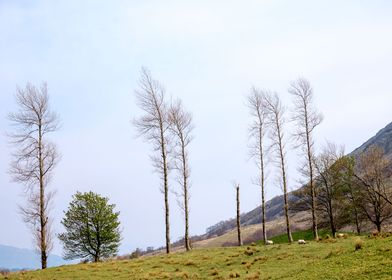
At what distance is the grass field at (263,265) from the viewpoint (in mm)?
17259

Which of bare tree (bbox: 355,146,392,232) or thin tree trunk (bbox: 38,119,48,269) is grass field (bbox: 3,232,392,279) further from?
bare tree (bbox: 355,146,392,232)

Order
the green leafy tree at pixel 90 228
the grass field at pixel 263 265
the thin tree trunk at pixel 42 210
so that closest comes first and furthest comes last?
1. the grass field at pixel 263 265
2. the thin tree trunk at pixel 42 210
3. the green leafy tree at pixel 90 228

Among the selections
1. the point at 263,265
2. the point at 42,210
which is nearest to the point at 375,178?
the point at 263,265

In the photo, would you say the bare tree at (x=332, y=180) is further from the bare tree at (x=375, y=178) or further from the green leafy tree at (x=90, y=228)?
the green leafy tree at (x=90, y=228)

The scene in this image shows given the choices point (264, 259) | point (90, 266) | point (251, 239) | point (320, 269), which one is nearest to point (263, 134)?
point (264, 259)

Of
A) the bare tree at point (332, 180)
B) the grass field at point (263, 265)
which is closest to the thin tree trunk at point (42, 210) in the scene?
the grass field at point (263, 265)

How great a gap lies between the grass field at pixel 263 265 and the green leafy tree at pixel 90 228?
17.7m

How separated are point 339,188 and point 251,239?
61.9 m

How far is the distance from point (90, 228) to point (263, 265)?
29.6m

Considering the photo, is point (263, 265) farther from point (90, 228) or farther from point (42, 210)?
point (90, 228)

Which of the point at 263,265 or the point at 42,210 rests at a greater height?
the point at 42,210

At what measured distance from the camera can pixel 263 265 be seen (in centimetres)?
2411

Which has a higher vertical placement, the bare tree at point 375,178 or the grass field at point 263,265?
the bare tree at point 375,178

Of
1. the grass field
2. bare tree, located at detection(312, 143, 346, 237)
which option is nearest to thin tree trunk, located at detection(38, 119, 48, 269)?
the grass field
